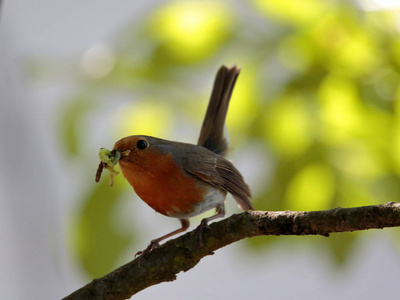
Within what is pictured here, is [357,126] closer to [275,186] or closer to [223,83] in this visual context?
[275,186]

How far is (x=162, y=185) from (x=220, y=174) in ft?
1.97

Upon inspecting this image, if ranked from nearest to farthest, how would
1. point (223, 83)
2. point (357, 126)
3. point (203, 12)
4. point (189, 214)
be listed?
point (357, 126)
point (203, 12)
point (189, 214)
point (223, 83)

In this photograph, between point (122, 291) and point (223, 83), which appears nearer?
point (122, 291)

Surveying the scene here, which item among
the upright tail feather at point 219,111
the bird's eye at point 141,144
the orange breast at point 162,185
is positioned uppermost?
the upright tail feather at point 219,111

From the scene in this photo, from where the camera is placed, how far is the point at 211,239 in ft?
8.45

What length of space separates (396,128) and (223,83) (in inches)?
69.1

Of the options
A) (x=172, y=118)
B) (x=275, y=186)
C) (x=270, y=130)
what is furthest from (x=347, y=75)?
(x=172, y=118)

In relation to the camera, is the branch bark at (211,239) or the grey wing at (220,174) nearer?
the branch bark at (211,239)

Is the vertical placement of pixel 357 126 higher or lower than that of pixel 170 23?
lower

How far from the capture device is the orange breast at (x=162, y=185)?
3449 millimetres

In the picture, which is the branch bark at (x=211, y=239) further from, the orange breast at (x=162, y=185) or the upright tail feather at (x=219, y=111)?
the upright tail feather at (x=219, y=111)

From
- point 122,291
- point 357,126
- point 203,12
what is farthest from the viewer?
point 203,12

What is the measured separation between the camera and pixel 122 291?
104 inches

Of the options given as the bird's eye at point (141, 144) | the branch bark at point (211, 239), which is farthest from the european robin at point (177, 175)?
the branch bark at point (211, 239)
